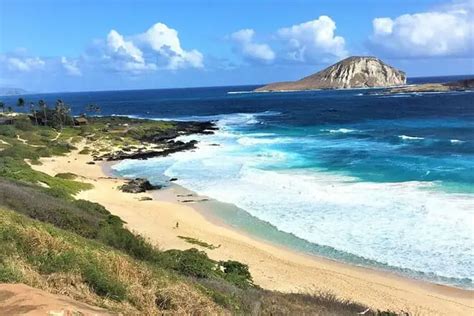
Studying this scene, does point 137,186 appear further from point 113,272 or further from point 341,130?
point 341,130

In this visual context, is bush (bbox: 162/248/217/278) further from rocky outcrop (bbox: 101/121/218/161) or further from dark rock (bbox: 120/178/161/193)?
rocky outcrop (bbox: 101/121/218/161)

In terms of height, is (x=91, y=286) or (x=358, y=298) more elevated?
(x=91, y=286)

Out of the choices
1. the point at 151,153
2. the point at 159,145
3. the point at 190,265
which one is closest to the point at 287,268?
the point at 190,265

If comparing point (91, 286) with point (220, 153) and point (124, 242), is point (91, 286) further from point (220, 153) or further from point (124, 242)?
point (220, 153)

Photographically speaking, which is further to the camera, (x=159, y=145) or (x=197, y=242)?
(x=159, y=145)

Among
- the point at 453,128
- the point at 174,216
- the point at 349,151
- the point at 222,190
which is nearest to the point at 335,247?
the point at 174,216

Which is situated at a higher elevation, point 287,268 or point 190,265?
point 190,265
